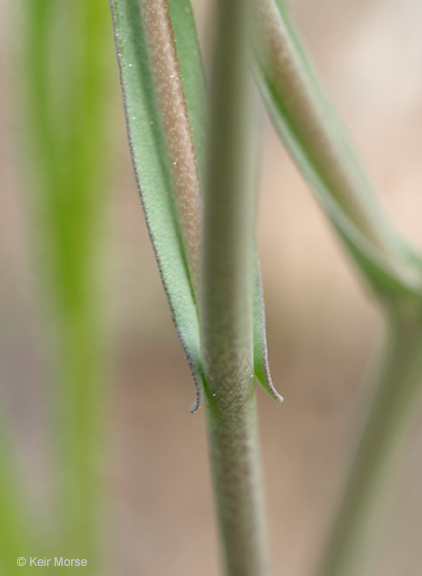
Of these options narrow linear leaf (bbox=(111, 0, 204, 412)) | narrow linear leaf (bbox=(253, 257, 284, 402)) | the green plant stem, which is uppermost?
narrow linear leaf (bbox=(111, 0, 204, 412))

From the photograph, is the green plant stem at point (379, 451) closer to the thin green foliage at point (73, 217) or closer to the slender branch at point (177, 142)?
the slender branch at point (177, 142)

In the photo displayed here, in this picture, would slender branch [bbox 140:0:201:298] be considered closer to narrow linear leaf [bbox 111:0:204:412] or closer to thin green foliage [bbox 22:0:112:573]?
narrow linear leaf [bbox 111:0:204:412]

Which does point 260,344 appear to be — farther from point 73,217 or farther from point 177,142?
point 73,217

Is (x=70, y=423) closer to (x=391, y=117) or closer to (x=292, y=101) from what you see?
(x=292, y=101)

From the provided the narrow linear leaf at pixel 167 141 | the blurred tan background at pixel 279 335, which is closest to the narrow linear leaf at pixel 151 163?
the narrow linear leaf at pixel 167 141

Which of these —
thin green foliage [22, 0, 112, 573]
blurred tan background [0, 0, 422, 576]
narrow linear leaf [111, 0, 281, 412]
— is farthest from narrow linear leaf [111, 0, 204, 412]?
blurred tan background [0, 0, 422, 576]

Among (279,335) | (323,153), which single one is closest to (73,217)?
(323,153)
